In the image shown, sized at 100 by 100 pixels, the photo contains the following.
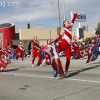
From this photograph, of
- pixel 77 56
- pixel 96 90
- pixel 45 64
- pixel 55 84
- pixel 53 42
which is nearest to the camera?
pixel 96 90

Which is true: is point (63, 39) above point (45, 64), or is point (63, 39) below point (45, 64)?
above

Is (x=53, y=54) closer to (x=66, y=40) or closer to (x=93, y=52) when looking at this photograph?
(x=66, y=40)

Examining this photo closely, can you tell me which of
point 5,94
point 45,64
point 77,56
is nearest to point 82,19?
point 77,56

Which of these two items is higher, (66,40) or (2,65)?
(66,40)

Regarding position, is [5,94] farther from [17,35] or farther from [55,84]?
[17,35]

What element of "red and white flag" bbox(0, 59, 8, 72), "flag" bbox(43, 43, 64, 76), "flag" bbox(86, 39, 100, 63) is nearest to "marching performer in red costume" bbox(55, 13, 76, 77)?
"flag" bbox(43, 43, 64, 76)

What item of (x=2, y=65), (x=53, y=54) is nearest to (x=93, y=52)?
Answer: (x=53, y=54)

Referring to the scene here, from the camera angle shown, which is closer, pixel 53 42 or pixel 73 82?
pixel 73 82

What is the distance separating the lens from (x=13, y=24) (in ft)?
154

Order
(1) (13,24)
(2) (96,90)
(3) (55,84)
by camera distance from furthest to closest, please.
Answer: (1) (13,24) < (3) (55,84) < (2) (96,90)

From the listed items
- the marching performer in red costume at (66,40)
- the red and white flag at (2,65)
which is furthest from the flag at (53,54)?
the red and white flag at (2,65)

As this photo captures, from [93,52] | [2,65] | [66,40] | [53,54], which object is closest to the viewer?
[53,54]

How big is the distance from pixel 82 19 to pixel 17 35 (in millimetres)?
12927

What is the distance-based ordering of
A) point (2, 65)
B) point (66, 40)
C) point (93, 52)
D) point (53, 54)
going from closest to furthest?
point (53, 54) → point (66, 40) → point (2, 65) → point (93, 52)
